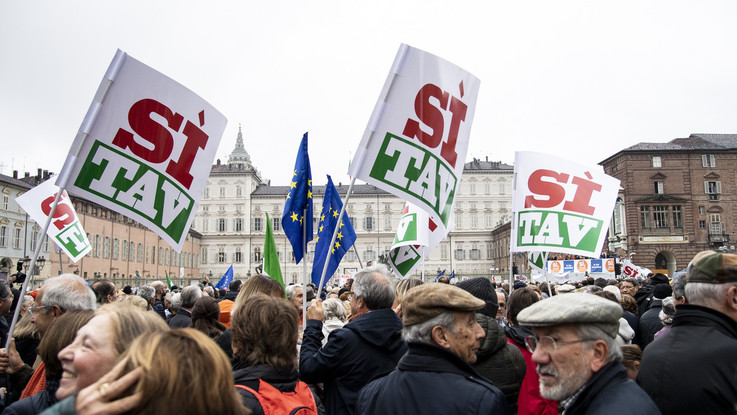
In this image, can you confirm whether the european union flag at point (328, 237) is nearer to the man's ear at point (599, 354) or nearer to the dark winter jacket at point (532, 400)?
the dark winter jacket at point (532, 400)

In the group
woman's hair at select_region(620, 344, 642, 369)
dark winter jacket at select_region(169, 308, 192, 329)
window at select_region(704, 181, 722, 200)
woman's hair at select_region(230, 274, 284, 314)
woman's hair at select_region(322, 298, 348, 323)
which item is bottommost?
woman's hair at select_region(620, 344, 642, 369)

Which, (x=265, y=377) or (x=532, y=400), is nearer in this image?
(x=265, y=377)

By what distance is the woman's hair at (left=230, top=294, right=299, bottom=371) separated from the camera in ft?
9.73

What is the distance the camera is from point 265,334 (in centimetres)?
297

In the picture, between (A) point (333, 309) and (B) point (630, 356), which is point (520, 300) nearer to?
(B) point (630, 356)

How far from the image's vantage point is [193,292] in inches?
243

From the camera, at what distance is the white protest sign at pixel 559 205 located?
297 inches

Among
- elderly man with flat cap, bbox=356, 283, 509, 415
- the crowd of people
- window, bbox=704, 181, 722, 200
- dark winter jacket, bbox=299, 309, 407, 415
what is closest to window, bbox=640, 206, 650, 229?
window, bbox=704, 181, 722, 200

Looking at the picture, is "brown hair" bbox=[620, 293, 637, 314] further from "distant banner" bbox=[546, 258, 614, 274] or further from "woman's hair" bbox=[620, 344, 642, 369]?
"distant banner" bbox=[546, 258, 614, 274]

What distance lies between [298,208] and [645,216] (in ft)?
190

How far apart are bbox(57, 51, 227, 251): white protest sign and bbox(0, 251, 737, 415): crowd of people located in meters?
0.70

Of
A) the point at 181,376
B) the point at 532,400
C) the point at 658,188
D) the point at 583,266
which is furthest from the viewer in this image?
the point at 658,188

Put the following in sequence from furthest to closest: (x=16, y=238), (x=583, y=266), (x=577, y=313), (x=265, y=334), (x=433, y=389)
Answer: (x=16, y=238) → (x=583, y=266) → (x=265, y=334) → (x=433, y=389) → (x=577, y=313)

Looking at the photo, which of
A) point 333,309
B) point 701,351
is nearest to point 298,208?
point 333,309
